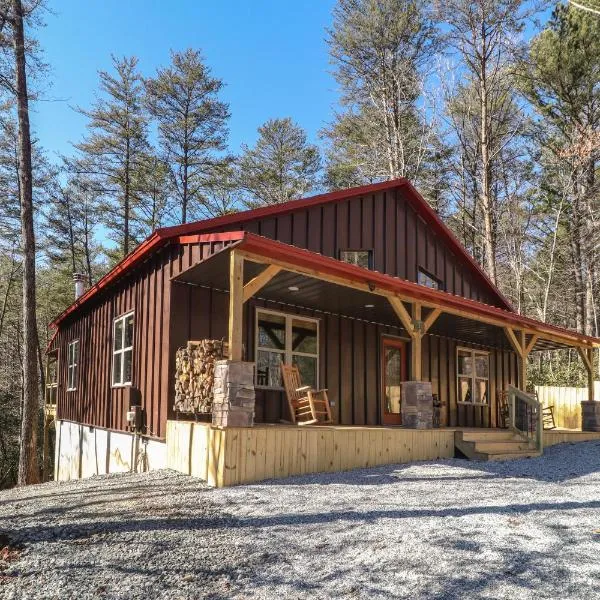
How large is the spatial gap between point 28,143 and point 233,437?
9.08 meters

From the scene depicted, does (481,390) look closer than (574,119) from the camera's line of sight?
Yes

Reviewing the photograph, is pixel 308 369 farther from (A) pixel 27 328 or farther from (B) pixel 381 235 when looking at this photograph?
(A) pixel 27 328

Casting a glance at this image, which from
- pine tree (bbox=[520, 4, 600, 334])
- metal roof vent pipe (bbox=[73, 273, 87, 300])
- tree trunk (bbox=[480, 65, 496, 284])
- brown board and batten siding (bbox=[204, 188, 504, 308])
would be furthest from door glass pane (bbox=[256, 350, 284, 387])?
pine tree (bbox=[520, 4, 600, 334])

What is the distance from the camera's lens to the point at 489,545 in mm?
3961

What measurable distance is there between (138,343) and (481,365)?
8201 mm

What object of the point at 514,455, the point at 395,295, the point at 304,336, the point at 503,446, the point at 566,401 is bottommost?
→ the point at 514,455

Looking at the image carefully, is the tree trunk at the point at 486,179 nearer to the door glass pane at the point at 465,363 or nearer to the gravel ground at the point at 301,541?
the door glass pane at the point at 465,363

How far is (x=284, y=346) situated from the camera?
9.23 metres

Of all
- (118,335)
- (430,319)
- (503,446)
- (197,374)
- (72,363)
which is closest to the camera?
(197,374)

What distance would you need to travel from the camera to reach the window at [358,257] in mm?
10770

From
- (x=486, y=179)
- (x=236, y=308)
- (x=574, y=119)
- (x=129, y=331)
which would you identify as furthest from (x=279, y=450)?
(x=574, y=119)

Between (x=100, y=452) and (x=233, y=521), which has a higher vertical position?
(x=233, y=521)

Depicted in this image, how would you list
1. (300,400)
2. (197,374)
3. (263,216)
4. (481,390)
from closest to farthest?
(197,374)
(300,400)
(263,216)
(481,390)

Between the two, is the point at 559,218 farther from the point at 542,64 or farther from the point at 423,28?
the point at 423,28
